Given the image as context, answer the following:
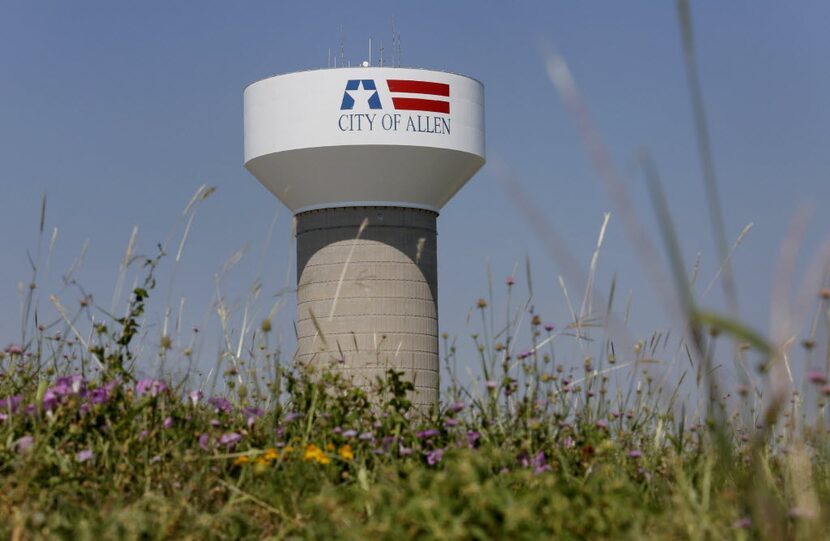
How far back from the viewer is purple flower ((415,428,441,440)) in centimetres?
440

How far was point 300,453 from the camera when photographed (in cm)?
424

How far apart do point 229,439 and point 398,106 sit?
639 inches

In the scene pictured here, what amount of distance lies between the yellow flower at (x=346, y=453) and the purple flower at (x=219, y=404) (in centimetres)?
77

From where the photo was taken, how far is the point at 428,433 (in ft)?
14.5

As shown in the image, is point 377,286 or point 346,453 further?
point 377,286

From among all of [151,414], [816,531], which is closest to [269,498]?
[151,414]

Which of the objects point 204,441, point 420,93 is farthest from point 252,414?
point 420,93

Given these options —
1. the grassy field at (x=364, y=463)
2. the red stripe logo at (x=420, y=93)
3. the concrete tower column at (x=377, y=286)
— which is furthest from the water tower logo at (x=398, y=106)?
the grassy field at (x=364, y=463)

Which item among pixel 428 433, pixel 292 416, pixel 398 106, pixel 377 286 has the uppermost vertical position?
pixel 398 106

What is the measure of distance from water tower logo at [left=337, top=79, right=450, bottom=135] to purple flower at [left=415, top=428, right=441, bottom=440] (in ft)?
51.5

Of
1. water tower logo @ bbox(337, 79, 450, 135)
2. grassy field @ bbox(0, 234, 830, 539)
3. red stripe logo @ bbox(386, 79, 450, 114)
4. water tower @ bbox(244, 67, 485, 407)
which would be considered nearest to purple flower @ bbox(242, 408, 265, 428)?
grassy field @ bbox(0, 234, 830, 539)

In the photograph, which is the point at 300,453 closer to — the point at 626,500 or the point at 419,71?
the point at 626,500

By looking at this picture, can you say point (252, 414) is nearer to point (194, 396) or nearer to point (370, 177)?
point (194, 396)

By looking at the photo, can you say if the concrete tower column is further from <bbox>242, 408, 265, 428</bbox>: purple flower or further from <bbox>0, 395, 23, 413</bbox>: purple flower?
<bbox>0, 395, 23, 413</bbox>: purple flower
